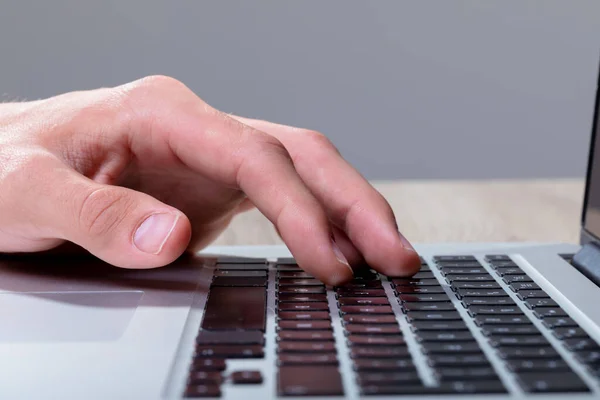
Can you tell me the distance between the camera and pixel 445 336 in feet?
1.30

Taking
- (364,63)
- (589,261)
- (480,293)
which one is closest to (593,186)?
(589,261)

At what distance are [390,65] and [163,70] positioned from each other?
68cm

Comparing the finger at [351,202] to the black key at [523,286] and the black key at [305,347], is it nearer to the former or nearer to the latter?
the black key at [523,286]

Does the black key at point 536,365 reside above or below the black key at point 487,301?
below

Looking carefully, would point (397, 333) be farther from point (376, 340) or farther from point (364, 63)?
point (364, 63)

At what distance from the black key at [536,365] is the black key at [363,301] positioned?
5.1 inches

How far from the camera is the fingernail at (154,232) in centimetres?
50

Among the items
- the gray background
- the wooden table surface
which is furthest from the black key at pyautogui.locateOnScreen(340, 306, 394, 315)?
the gray background

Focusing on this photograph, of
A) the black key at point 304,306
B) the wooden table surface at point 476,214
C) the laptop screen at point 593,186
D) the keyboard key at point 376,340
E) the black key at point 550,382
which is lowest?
the black key at point 550,382

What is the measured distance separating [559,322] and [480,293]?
0.07 m

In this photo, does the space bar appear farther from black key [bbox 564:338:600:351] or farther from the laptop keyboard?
black key [bbox 564:338:600:351]

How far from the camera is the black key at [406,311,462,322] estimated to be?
1.41 feet

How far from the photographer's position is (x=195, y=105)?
0.62 metres

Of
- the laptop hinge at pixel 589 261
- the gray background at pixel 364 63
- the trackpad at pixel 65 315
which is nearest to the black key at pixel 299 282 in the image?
the trackpad at pixel 65 315
